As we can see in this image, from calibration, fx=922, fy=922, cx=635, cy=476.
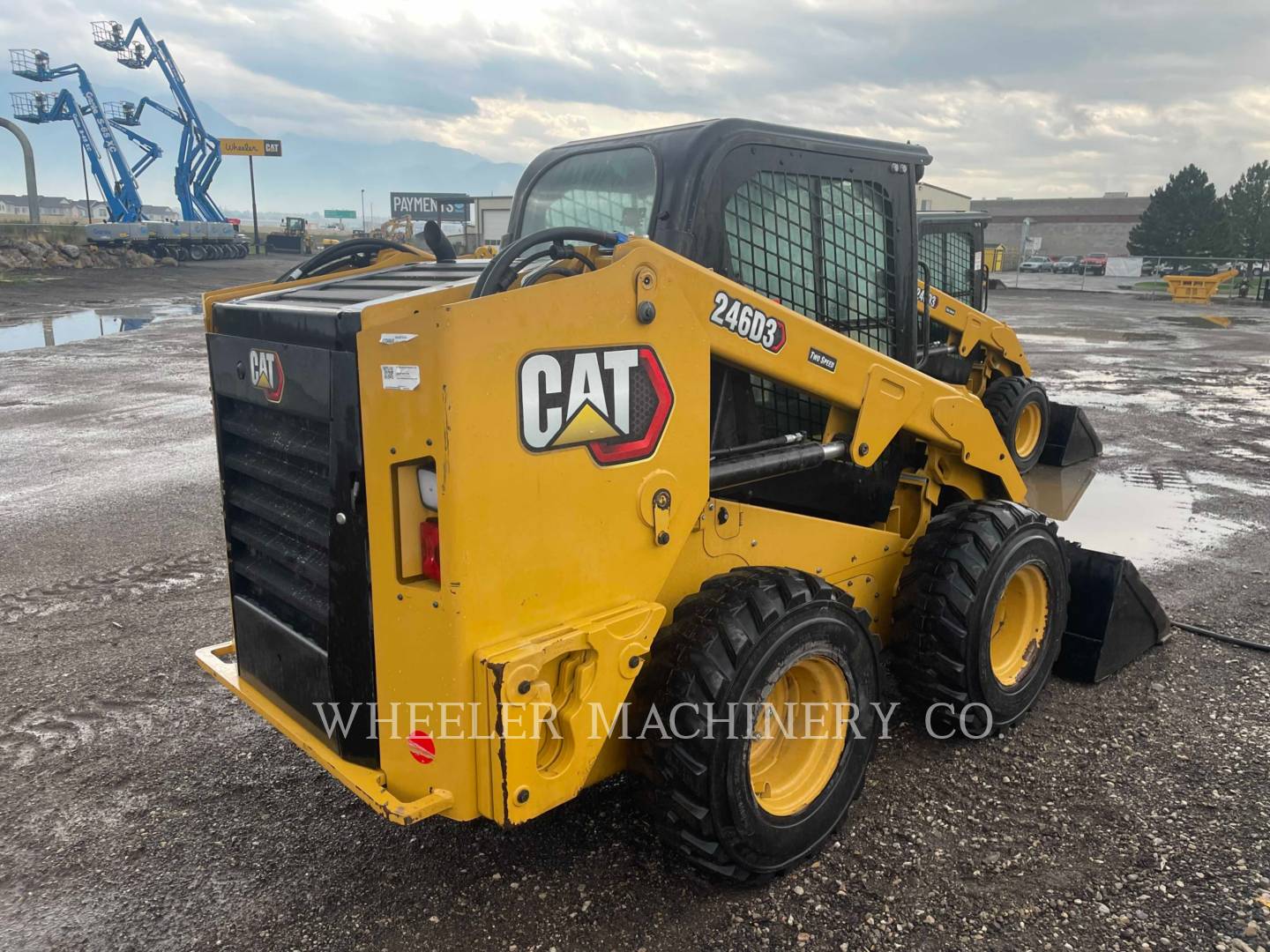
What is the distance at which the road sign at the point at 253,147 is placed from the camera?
192 ft

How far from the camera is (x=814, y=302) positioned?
11.4ft

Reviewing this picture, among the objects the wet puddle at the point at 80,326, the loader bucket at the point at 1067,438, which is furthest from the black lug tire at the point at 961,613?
the wet puddle at the point at 80,326

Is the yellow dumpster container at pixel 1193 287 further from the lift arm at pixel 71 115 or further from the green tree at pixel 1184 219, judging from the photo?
the lift arm at pixel 71 115

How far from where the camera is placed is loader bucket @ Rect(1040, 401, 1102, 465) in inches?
347

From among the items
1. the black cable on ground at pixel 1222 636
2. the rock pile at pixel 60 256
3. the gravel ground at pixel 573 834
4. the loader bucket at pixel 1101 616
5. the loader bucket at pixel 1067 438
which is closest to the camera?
the gravel ground at pixel 573 834

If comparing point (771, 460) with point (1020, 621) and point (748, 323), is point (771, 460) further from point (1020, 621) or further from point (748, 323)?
point (1020, 621)

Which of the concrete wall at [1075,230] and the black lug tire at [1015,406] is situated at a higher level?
the concrete wall at [1075,230]

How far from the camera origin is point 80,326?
18938 mm

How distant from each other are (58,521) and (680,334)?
584cm

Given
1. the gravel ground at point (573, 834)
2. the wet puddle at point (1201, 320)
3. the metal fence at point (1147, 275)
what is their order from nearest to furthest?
the gravel ground at point (573, 834) < the wet puddle at point (1201, 320) < the metal fence at point (1147, 275)

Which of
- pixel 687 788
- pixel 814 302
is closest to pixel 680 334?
pixel 814 302

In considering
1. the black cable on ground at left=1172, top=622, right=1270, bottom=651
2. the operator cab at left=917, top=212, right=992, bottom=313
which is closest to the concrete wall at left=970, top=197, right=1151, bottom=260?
the operator cab at left=917, top=212, right=992, bottom=313

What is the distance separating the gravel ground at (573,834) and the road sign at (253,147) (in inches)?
2396

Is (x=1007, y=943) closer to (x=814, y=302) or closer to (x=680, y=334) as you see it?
(x=680, y=334)
